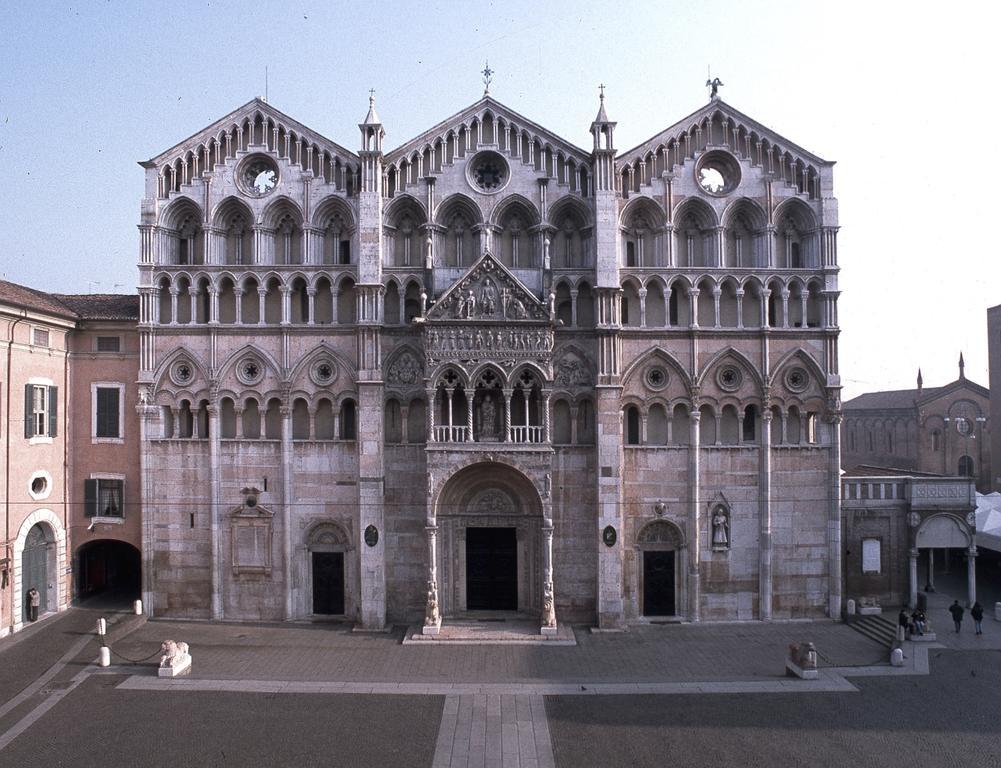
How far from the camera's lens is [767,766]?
18.9 meters

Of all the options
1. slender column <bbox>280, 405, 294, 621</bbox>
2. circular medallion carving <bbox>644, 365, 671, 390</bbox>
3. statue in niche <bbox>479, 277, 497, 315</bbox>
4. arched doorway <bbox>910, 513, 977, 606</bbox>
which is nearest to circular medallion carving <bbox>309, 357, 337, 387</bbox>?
slender column <bbox>280, 405, 294, 621</bbox>

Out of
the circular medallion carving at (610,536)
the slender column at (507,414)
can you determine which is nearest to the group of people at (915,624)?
the circular medallion carving at (610,536)

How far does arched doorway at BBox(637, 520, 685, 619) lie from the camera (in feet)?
103

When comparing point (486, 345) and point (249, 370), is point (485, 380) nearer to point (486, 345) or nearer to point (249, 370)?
point (486, 345)

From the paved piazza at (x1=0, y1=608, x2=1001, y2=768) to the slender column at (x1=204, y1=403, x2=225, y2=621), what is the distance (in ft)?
4.49

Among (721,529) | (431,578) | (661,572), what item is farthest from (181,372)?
(721,529)

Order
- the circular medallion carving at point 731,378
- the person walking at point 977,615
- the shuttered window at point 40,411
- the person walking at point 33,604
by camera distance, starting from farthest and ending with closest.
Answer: the circular medallion carving at point 731,378 < the shuttered window at point 40,411 < the person walking at point 33,604 < the person walking at point 977,615

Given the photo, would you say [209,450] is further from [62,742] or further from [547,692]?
[547,692]

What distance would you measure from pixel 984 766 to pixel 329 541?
947 inches

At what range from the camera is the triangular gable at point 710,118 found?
3216 centimetres

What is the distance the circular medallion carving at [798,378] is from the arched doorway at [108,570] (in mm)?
31495

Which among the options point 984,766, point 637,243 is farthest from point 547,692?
point 637,243

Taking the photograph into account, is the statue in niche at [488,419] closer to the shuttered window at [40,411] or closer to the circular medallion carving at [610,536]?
the circular medallion carving at [610,536]

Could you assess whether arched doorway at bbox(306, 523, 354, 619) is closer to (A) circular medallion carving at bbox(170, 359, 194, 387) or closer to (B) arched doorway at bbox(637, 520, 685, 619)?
(A) circular medallion carving at bbox(170, 359, 194, 387)
